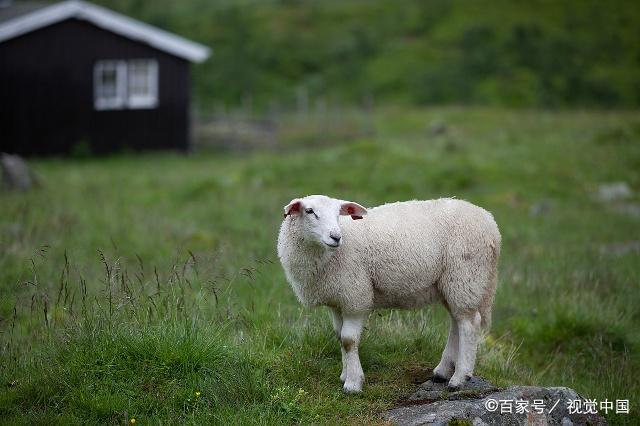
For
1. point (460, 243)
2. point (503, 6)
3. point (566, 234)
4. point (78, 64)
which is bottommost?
point (566, 234)

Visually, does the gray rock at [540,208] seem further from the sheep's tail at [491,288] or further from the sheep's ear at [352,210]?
the sheep's ear at [352,210]

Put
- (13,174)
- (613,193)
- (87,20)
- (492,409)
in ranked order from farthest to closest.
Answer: (87,20) < (613,193) < (13,174) < (492,409)

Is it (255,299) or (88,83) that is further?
(88,83)

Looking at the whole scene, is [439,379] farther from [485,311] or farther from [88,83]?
[88,83]

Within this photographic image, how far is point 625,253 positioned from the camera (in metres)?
12.8

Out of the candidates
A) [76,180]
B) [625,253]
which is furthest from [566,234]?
[76,180]

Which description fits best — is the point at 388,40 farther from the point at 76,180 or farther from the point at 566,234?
the point at 566,234

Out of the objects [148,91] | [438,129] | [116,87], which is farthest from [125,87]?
[438,129]

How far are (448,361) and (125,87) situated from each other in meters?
23.6

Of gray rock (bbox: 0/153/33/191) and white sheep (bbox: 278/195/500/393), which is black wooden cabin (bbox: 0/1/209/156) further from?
white sheep (bbox: 278/195/500/393)

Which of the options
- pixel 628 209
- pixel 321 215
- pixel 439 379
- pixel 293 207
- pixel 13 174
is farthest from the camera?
pixel 13 174

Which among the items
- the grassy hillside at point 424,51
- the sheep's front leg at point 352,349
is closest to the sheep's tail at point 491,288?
the sheep's front leg at point 352,349

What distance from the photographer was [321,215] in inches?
231

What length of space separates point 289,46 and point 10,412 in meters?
42.8
